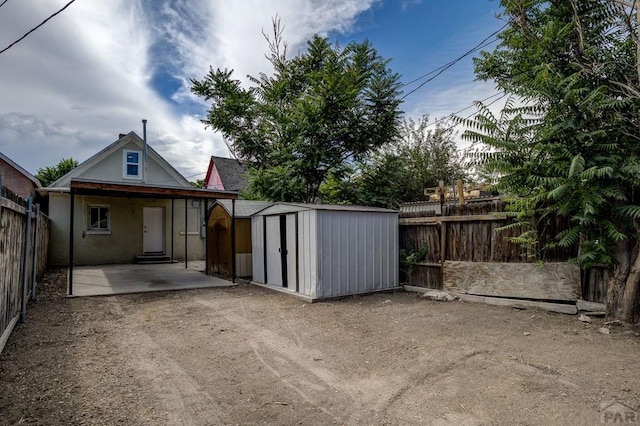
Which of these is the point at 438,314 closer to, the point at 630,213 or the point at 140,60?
the point at 630,213

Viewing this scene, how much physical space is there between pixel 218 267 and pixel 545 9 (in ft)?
31.7

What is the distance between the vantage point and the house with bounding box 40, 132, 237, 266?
42.5 feet

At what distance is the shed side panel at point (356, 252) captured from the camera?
22.7 ft

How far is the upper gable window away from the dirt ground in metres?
9.77

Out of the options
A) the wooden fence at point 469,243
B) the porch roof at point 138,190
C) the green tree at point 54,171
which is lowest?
the wooden fence at point 469,243

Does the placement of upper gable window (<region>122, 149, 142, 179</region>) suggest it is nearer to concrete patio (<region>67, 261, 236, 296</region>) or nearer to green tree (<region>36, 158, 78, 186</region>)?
concrete patio (<region>67, 261, 236, 296</region>)

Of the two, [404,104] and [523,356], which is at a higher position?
[404,104]

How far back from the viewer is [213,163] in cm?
2742

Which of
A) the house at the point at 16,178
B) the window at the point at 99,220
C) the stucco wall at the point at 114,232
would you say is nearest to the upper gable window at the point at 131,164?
the stucco wall at the point at 114,232

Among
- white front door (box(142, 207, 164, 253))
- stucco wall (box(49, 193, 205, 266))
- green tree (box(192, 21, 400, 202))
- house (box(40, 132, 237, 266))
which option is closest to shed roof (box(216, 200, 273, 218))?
green tree (box(192, 21, 400, 202))

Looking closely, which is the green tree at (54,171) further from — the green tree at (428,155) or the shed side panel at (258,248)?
the green tree at (428,155)

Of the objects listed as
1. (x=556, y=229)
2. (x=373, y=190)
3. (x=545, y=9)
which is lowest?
(x=556, y=229)

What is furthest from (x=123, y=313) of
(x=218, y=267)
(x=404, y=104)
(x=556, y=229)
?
(x=404, y=104)

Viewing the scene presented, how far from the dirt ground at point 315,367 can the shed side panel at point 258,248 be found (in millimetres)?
2900
